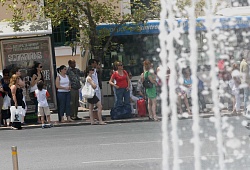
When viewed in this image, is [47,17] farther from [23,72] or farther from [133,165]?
[133,165]

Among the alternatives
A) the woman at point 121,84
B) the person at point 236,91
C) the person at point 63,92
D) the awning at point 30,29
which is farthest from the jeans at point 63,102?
the person at point 236,91

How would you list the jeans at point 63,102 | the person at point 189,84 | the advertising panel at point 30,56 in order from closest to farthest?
the person at point 189,84 < the jeans at point 63,102 < the advertising panel at point 30,56

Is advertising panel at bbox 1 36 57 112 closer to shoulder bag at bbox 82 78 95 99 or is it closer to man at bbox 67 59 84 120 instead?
man at bbox 67 59 84 120

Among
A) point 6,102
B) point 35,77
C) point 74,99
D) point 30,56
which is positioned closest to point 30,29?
point 30,56

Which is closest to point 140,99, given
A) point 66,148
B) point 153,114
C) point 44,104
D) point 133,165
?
point 153,114

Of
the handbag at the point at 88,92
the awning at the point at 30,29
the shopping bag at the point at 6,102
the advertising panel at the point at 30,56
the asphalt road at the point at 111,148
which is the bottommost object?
the asphalt road at the point at 111,148

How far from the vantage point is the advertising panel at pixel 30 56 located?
67.0ft

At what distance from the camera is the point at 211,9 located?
7539 millimetres

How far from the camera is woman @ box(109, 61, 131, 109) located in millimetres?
19344

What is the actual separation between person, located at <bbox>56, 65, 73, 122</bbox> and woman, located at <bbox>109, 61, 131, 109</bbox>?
124 centimetres

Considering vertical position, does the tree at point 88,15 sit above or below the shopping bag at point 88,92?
above

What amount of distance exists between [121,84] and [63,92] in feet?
5.33

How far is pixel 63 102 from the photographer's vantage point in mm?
19812

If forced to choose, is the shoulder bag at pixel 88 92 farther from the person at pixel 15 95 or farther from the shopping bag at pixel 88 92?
the person at pixel 15 95
